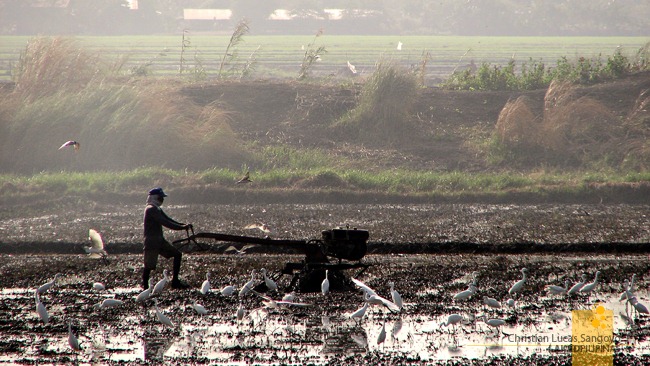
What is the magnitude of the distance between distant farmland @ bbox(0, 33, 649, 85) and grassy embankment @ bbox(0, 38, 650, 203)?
6.43 metres

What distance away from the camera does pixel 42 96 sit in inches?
747

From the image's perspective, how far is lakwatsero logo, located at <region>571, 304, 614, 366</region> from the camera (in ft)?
22.8

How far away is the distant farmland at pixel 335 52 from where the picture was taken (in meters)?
34.0

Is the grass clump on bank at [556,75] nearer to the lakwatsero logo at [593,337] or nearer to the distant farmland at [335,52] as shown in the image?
the distant farmland at [335,52]

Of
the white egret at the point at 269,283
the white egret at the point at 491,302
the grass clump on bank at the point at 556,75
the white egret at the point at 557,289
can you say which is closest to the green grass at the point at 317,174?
the grass clump on bank at the point at 556,75

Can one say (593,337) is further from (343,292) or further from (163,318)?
(163,318)

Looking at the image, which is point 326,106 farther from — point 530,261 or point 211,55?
point 211,55

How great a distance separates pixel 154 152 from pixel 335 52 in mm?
28954

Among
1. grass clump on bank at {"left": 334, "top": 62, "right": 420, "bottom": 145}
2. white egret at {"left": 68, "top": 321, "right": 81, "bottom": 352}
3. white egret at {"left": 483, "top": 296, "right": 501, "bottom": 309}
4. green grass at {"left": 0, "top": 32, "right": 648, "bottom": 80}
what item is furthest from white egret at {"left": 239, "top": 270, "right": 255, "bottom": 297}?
green grass at {"left": 0, "top": 32, "right": 648, "bottom": 80}

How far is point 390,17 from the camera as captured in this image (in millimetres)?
69562

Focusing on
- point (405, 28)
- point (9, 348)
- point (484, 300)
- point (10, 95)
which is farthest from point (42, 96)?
point (405, 28)

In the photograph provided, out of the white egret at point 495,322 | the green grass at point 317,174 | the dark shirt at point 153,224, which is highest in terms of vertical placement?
the dark shirt at point 153,224

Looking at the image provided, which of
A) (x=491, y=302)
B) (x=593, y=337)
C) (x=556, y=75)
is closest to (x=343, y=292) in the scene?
(x=491, y=302)

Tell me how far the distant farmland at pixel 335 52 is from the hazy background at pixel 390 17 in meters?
4.81
